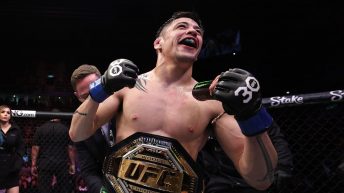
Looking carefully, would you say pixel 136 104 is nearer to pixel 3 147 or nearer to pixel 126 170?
pixel 126 170

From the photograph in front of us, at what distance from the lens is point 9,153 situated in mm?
3496

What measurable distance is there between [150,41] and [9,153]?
616 cm

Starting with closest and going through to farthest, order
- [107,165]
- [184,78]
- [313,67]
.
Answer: [107,165] < [184,78] < [313,67]

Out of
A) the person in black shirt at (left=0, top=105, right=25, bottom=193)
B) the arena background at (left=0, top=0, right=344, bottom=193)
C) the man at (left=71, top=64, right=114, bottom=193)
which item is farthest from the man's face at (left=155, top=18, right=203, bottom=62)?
the arena background at (left=0, top=0, right=344, bottom=193)

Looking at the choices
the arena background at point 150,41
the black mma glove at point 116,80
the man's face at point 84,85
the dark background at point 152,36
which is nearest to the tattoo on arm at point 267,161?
the black mma glove at point 116,80

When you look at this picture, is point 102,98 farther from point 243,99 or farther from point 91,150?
point 91,150

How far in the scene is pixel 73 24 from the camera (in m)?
8.59

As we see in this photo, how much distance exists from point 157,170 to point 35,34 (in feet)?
28.7

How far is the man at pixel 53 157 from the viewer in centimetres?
288

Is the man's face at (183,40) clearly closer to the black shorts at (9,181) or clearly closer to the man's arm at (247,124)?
the man's arm at (247,124)

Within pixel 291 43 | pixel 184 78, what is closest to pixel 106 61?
pixel 291 43

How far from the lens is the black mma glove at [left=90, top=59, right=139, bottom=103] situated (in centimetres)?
117

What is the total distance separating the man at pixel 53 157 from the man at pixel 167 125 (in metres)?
1.59

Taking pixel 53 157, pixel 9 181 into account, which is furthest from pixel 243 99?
pixel 9 181
